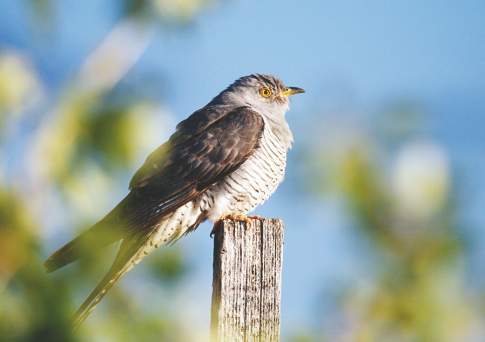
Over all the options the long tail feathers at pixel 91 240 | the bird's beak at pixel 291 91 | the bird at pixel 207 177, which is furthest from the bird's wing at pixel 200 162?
the long tail feathers at pixel 91 240

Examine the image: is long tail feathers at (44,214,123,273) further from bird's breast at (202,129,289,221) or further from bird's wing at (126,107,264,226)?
→ bird's breast at (202,129,289,221)

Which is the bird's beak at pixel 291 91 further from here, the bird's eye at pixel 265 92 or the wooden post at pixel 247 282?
the wooden post at pixel 247 282

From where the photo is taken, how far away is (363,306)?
89cm

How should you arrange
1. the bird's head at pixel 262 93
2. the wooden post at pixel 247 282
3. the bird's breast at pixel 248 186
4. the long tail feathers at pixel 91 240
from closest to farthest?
the long tail feathers at pixel 91 240 < the wooden post at pixel 247 282 < the bird's breast at pixel 248 186 < the bird's head at pixel 262 93

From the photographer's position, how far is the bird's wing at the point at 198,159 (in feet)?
13.7

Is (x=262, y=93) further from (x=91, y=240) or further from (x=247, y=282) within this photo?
(x=91, y=240)

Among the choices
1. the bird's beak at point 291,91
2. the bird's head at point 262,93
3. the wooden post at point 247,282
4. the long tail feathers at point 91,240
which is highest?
the bird's beak at point 291,91

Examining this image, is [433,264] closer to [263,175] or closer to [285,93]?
[263,175]

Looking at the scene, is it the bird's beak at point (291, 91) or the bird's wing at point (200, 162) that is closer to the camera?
the bird's wing at point (200, 162)

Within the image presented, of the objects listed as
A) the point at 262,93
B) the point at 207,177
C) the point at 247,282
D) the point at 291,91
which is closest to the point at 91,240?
the point at 247,282

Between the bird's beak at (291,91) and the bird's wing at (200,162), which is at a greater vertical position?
the bird's beak at (291,91)

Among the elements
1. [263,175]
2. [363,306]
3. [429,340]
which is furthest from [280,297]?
[263,175]

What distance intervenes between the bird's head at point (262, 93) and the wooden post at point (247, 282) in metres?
3.25

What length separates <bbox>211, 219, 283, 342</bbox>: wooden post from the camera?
2.03 m
